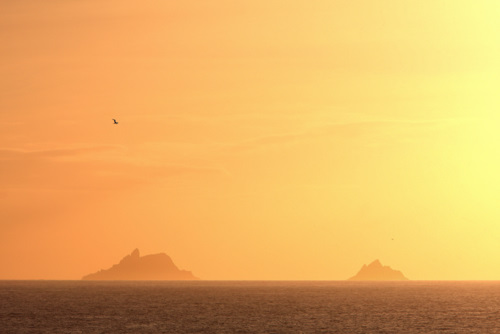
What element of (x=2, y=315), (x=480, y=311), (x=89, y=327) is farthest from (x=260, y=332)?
(x=480, y=311)

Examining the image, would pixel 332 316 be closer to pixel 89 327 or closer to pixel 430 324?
pixel 430 324

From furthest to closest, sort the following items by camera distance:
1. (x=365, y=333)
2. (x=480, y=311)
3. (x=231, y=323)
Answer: (x=480, y=311) < (x=231, y=323) < (x=365, y=333)

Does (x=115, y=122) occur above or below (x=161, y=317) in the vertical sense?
above

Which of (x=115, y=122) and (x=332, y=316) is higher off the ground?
(x=115, y=122)

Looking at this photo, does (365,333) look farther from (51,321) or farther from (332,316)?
(51,321)

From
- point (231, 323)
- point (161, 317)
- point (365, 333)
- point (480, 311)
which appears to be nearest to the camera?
point (365, 333)

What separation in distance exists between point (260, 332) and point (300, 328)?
9189 millimetres

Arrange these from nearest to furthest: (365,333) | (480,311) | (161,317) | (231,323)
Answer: (365,333) < (231,323) < (161,317) < (480,311)

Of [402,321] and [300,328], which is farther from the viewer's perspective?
[402,321]

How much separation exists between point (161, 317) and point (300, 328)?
35763 mm

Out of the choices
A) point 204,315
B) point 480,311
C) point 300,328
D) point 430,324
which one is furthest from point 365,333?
point 480,311

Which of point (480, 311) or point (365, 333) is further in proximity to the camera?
point (480, 311)

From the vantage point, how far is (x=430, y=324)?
131 metres

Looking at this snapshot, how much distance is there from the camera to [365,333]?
112 metres
